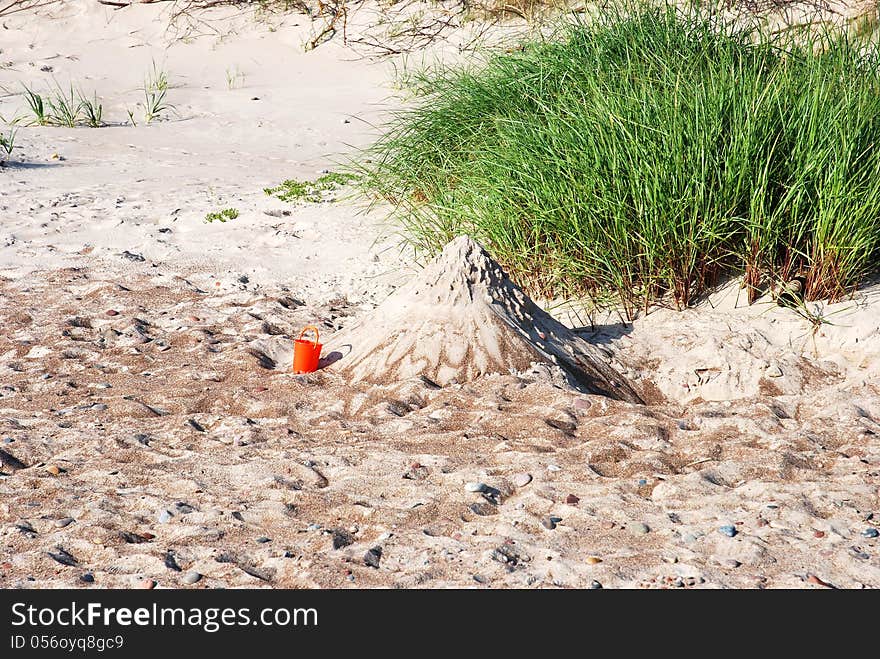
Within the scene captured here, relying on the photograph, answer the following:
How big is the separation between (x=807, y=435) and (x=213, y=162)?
5137mm

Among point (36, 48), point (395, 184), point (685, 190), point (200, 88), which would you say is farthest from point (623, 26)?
point (36, 48)

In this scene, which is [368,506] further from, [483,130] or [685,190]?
[483,130]

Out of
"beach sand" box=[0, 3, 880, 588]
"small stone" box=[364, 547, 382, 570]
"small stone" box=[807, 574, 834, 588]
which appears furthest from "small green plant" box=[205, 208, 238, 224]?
"small stone" box=[807, 574, 834, 588]

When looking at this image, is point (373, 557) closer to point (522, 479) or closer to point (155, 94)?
point (522, 479)

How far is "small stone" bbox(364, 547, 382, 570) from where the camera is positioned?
2361 mm

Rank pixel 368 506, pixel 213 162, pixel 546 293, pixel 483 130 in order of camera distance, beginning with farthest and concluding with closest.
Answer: pixel 213 162, pixel 483 130, pixel 546 293, pixel 368 506

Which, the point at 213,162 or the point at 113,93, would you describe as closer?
the point at 213,162

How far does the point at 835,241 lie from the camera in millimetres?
3896

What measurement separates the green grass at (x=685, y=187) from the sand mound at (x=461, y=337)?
0.51m

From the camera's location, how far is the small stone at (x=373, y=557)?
236 cm

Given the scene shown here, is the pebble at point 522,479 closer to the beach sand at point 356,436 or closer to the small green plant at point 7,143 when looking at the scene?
the beach sand at point 356,436

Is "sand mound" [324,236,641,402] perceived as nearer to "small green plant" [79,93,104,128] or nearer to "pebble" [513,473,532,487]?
"pebble" [513,473,532,487]

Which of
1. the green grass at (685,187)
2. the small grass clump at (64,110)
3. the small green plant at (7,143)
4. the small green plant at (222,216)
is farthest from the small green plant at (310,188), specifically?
the small grass clump at (64,110)

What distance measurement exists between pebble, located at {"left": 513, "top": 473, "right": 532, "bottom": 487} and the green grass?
153cm
